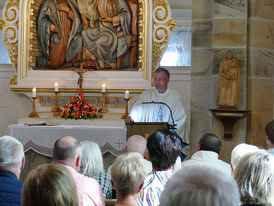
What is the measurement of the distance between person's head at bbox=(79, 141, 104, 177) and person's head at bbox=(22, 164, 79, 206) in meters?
1.97

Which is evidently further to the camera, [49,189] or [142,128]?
[142,128]

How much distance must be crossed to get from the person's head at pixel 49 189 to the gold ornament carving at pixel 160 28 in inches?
302

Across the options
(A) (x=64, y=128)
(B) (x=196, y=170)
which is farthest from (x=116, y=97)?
(B) (x=196, y=170)

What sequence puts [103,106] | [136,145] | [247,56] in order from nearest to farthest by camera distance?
[136,145]
[247,56]
[103,106]

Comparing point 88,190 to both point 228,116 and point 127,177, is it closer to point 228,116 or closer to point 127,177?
point 127,177

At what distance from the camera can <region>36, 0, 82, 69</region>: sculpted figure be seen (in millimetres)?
9961

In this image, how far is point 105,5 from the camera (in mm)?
9859

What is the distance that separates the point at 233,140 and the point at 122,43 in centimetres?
329

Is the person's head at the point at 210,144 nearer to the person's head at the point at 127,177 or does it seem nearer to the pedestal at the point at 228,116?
the person's head at the point at 127,177

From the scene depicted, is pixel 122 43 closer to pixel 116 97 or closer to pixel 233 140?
pixel 116 97

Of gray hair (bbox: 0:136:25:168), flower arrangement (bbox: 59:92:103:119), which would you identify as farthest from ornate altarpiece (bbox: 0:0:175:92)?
gray hair (bbox: 0:136:25:168)

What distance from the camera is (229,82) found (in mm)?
7590

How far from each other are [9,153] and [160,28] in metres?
6.60

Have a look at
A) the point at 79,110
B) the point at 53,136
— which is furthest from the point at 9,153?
the point at 79,110
